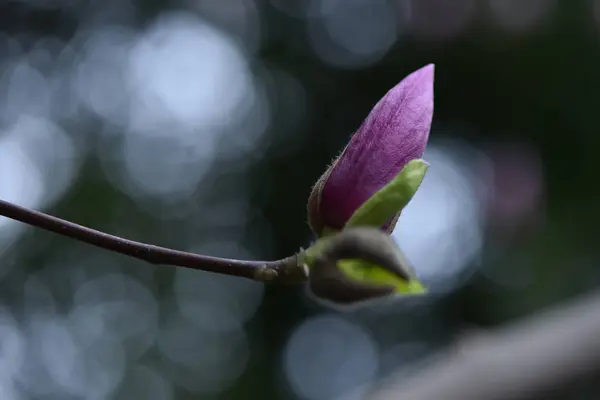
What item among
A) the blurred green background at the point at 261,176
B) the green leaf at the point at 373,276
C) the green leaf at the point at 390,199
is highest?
the green leaf at the point at 390,199

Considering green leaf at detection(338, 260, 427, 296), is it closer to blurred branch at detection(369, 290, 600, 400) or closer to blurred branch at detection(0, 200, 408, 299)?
blurred branch at detection(0, 200, 408, 299)

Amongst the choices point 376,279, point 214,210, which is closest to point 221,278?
point 214,210

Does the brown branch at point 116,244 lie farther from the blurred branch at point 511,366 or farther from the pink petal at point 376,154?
the blurred branch at point 511,366

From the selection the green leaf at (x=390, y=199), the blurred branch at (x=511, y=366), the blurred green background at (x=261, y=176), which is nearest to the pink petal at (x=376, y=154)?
the green leaf at (x=390, y=199)

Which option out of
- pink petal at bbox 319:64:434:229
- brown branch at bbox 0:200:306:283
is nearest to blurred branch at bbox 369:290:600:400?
pink petal at bbox 319:64:434:229

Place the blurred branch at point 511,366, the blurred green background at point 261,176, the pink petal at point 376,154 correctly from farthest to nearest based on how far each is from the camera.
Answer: the blurred green background at point 261,176
the blurred branch at point 511,366
the pink petal at point 376,154

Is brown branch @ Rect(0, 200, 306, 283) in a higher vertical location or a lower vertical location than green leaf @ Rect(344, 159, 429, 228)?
lower

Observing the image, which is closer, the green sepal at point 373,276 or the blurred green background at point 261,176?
the green sepal at point 373,276
